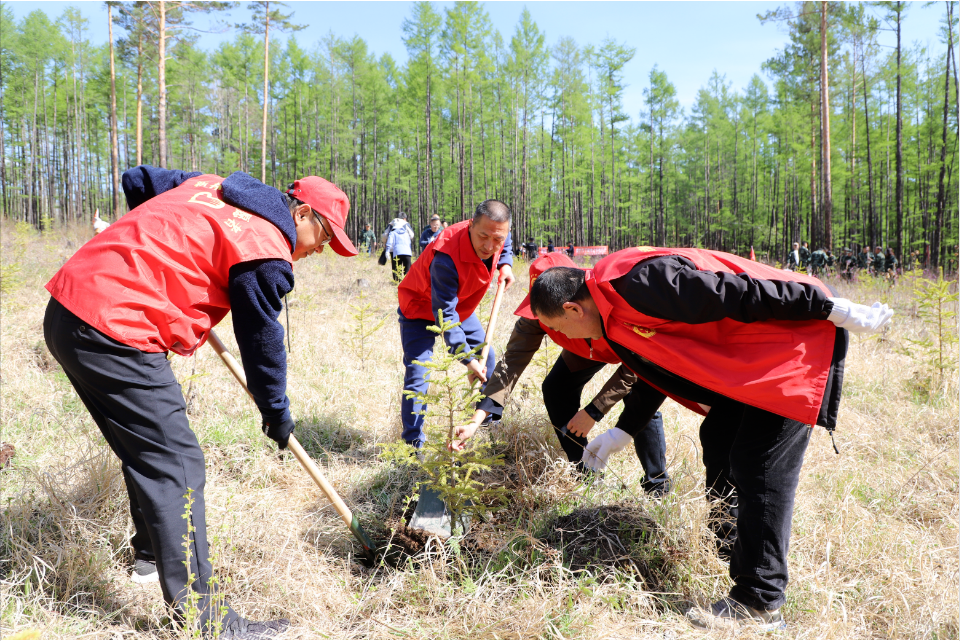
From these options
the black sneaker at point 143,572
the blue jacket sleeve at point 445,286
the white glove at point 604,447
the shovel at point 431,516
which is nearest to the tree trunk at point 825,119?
the blue jacket sleeve at point 445,286

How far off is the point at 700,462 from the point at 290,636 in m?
2.70

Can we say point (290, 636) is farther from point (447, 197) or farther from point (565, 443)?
point (447, 197)

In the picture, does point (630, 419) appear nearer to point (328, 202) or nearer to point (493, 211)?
point (493, 211)

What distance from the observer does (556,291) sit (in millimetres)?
2395

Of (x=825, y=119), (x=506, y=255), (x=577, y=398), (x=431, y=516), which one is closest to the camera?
(x=431, y=516)

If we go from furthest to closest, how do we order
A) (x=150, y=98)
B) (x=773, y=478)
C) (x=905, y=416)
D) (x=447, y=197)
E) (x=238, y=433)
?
(x=447, y=197)
(x=150, y=98)
(x=905, y=416)
(x=238, y=433)
(x=773, y=478)

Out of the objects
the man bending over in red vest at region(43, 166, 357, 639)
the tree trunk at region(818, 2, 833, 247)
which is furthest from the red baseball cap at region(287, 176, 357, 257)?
the tree trunk at region(818, 2, 833, 247)

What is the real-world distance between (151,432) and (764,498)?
242cm

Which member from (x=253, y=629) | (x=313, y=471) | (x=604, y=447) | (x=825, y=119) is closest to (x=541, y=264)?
(x=604, y=447)

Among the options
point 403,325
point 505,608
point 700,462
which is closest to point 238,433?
point 403,325

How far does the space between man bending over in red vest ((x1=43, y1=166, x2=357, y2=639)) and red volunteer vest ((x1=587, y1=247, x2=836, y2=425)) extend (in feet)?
4.55

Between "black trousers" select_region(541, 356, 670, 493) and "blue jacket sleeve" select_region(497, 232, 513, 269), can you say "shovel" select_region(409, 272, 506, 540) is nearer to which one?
"black trousers" select_region(541, 356, 670, 493)

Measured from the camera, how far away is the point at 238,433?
380 centimetres

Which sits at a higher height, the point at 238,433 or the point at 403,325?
the point at 403,325
